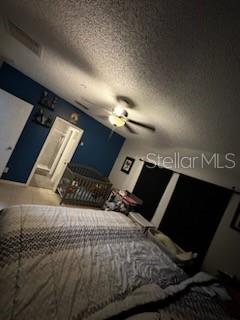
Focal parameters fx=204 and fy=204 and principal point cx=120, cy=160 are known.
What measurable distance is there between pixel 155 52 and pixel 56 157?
5875 millimetres

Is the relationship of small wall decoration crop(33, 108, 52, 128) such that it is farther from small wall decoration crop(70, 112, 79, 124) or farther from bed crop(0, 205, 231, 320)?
bed crop(0, 205, 231, 320)

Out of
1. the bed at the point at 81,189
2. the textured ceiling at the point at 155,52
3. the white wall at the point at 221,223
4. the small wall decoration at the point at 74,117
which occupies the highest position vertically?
the textured ceiling at the point at 155,52

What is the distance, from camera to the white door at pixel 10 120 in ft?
13.0

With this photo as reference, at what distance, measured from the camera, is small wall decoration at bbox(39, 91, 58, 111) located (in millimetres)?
4679

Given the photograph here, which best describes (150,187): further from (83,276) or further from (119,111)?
(83,276)

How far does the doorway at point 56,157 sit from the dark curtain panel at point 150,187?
2058mm

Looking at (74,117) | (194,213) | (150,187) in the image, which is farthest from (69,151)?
(194,213)

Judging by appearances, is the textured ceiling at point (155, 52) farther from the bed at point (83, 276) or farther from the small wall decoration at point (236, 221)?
the bed at point (83, 276)

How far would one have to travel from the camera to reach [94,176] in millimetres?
5980

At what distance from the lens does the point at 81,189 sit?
4.91 meters

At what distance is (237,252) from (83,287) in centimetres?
227

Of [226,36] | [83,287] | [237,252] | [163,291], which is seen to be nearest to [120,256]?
[163,291]

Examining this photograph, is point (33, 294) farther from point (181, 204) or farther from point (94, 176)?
point (94, 176)

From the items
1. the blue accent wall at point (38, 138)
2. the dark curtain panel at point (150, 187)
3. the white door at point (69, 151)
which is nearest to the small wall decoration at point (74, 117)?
the blue accent wall at point (38, 138)
